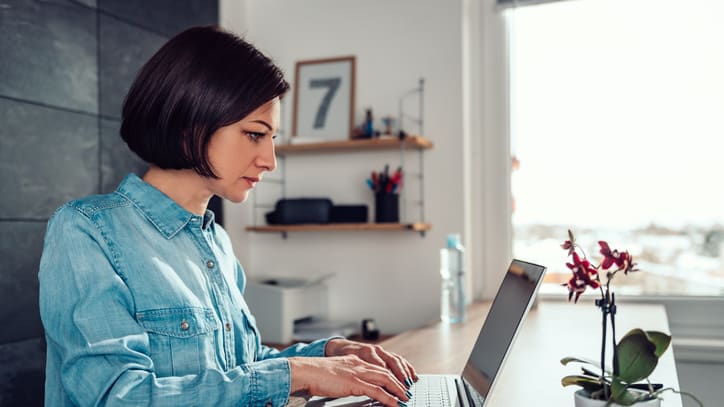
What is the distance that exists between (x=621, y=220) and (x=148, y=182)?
6.35ft

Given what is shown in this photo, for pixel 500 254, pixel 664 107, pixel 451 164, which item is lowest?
pixel 500 254

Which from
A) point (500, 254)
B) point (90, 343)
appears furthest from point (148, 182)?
point (500, 254)

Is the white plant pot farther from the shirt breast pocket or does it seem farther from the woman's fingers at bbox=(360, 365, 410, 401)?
the shirt breast pocket

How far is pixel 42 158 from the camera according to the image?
189cm

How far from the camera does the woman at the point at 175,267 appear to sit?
830 mm

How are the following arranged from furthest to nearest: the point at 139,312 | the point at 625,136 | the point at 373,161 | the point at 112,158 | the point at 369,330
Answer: the point at 373,161 < the point at 625,136 < the point at 369,330 < the point at 112,158 < the point at 139,312

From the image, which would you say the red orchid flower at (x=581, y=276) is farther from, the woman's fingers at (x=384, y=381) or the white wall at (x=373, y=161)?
the white wall at (x=373, y=161)

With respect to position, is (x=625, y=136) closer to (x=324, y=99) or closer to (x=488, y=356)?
(x=324, y=99)

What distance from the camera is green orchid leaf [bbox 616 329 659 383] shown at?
31.5 inches

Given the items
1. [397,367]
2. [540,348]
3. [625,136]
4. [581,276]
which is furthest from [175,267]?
[625,136]

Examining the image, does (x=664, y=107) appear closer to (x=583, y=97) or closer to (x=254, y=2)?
(x=583, y=97)

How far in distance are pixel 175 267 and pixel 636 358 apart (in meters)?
0.66

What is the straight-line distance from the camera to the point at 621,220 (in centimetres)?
247

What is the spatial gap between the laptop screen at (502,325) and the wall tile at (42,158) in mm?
1361
